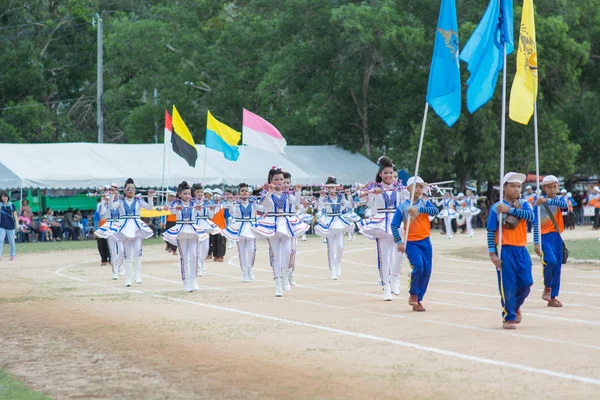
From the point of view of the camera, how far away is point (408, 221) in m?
15.0

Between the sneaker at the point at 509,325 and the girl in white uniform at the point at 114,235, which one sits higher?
the girl in white uniform at the point at 114,235

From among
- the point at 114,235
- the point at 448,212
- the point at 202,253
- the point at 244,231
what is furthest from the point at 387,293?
the point at 448,212

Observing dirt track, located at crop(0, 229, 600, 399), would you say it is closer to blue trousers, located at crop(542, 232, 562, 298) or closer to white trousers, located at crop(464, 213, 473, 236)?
blue trousers, located at crop(542, 232, 562, 298)

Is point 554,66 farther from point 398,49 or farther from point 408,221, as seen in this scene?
point 408,221

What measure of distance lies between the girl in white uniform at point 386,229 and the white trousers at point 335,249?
15.5 ft

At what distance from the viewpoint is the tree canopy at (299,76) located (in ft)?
176

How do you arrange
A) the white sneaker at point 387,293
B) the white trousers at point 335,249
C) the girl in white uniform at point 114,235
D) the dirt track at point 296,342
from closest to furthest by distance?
the dirt track at point 296,342 → the white sneaker at point 387,293 → the girl in white uniform at point 114,235 → the white trousers at point 335,249

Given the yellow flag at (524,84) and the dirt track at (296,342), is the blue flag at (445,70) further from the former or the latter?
the dirt track at (296,342)

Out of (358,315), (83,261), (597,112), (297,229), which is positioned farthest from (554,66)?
(358,315)

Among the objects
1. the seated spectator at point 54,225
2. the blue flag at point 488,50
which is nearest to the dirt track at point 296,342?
the blue flag at point 488,50

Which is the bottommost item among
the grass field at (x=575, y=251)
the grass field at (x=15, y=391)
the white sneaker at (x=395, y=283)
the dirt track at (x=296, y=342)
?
the grass field at (x=15, y=391)

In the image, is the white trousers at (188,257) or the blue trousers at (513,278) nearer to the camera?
the blue trousers at (513,278)

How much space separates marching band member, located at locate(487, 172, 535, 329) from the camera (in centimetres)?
1257

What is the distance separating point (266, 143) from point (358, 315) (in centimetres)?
1157
